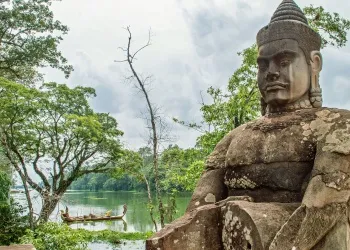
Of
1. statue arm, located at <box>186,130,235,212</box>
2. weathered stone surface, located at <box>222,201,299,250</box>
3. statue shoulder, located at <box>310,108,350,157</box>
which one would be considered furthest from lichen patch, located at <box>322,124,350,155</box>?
statue arm, located at <box>186,130,235,212</box>

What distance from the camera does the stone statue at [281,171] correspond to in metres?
2.53

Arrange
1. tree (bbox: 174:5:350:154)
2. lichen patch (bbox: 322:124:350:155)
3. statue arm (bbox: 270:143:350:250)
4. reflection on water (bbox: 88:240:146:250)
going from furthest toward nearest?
reflection on water (bbox: 88:240:146:250) → tree (bbox: 174:5:350:154) → lichen patch (bbox: 322:124:350:155) → statue arm (bbox: 270:143:350:250)

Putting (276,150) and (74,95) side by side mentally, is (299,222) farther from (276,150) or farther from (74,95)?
(74,95)

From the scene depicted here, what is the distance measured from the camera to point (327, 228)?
2.52 m

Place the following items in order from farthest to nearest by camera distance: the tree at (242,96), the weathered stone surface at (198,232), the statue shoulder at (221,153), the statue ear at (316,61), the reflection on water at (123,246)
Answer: the reflection on water at (123,246) < the tree at (242,96) < the statue shoulder at (221,153) < the statue ear at (316,61) < the weathered stone surface at (198,232)

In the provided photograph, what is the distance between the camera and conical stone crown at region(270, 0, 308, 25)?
324 cm

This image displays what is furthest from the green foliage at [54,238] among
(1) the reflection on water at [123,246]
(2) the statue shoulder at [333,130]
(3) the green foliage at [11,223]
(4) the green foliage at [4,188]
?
(2) the statue shoulder at [333,130]

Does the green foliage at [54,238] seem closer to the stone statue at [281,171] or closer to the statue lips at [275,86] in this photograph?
the stone statue at [281,171]

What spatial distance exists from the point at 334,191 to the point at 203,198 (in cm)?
96

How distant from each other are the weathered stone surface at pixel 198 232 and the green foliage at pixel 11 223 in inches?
547

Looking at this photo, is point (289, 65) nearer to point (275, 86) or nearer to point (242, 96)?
point (275, 86)

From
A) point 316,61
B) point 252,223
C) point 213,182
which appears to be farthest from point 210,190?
point 316,61

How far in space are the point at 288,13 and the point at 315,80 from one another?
523 mm

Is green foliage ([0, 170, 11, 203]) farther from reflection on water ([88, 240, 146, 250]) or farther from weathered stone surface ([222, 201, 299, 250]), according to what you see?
weathered stone surface ([222, 201, 299, 250])
